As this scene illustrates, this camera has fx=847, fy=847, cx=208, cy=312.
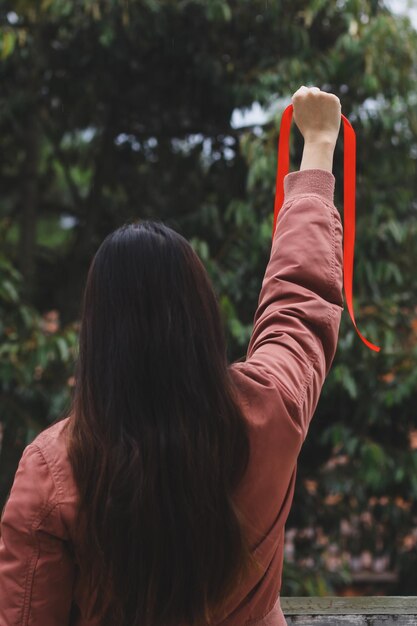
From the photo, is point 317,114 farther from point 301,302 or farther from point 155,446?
point 155,446

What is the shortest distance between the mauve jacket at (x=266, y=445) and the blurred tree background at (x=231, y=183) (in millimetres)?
2164

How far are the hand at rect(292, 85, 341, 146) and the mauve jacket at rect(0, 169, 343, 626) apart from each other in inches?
2.0

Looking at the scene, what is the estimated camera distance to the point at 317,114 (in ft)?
3.69

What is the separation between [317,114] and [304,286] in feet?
0.78

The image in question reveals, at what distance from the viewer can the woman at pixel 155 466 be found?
3.00 ft

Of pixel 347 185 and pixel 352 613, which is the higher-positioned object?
pixel 347 185

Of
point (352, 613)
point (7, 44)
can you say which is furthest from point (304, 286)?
point (7, 44)

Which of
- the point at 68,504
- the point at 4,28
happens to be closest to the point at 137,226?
the point at 68,504

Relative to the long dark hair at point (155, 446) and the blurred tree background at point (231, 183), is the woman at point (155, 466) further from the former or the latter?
the blurred tree background at point (231, 183)

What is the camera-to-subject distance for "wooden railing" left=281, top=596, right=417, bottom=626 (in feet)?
4.95

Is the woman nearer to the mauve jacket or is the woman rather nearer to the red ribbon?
the mauve jacket

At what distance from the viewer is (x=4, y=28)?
11.2ft

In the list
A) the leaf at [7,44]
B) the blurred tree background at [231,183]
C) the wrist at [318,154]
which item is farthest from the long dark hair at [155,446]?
the leaf at [7,44]

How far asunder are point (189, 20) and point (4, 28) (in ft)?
2.72
